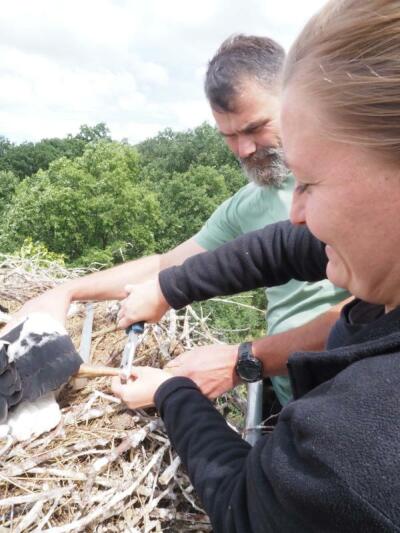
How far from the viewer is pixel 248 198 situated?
2.38 meters

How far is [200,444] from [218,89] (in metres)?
1.67

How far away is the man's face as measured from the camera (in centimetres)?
216

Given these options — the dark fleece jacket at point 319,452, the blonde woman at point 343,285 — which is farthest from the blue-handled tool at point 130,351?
the blonde woman at point 343,285

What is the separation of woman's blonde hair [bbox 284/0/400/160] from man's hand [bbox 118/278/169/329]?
102 centimetres

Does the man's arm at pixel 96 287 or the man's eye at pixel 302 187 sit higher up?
the man's eye at pixel 302 187

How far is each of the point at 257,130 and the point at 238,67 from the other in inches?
11.3

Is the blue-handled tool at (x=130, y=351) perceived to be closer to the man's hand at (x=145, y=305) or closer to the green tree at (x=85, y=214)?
the man's hand at (x=145, y=305)

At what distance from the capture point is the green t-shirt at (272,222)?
6.32 feet

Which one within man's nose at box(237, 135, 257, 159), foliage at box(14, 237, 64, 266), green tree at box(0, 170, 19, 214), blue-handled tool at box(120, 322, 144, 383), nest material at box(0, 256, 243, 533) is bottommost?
nest material at box(0, 256, 243, 533)

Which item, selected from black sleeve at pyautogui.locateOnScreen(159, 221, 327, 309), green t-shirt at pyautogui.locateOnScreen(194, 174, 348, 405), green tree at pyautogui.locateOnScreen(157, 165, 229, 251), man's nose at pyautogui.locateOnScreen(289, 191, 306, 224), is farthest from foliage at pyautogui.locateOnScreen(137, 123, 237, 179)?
man's nose at pyautogui.locateOnScreen(289, 191, 306, 224)

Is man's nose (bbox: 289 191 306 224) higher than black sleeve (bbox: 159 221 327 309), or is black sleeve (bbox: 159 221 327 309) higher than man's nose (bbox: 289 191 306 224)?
man's nose (bbox: 289 191 306 224)

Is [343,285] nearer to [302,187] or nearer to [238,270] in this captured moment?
[302,187]

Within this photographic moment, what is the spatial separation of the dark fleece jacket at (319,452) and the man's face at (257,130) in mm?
1392

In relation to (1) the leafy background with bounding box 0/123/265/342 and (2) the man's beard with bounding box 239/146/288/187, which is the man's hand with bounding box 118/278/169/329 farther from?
(1) the leafy background with bounding box 0/123/265/342
